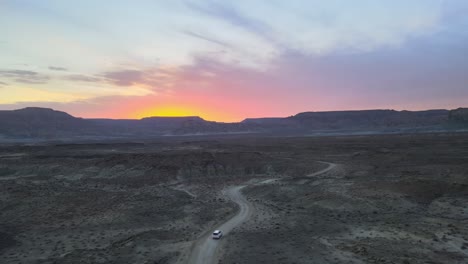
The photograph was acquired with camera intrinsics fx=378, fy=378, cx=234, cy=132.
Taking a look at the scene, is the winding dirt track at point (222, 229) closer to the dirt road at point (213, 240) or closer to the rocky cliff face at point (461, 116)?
the dirt road at point (213, 240)

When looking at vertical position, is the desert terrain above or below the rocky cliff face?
below

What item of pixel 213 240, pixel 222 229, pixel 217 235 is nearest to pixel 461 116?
pixel 222 229

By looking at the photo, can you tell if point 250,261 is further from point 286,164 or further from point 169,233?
point 286,164

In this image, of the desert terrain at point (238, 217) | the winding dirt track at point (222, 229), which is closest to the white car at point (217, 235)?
the winding dirt track at point (222, 229)

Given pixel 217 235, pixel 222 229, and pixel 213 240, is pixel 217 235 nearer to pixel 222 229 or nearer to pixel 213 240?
pixel 213 240

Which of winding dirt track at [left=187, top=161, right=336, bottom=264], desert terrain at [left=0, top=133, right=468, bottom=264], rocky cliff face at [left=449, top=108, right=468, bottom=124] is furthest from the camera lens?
rocky cliff face at [left=449, top=108, right=468, bottom=124]

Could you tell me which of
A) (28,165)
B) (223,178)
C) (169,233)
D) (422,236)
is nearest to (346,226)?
(422,236)

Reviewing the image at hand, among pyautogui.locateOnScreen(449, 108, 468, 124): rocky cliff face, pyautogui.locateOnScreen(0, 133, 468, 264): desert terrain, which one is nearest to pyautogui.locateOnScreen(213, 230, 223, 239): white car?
pyautogui.locateOnScreen(0, 133, 468, 264): desert terrain

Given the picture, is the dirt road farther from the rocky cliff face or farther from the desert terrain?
the rocky cliff face
